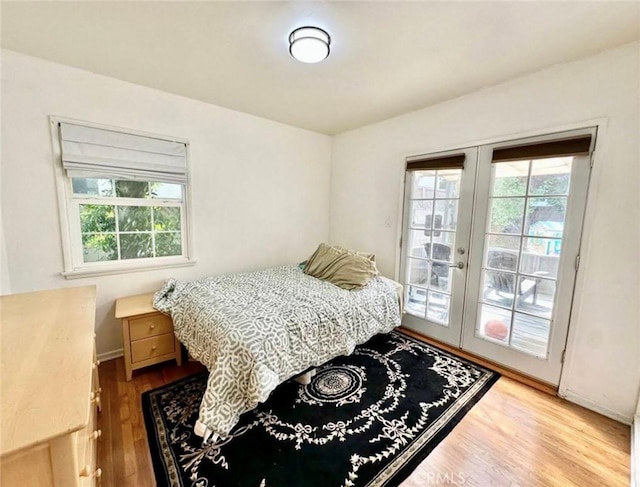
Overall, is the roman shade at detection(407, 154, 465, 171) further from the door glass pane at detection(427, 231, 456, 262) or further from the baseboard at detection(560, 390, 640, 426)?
the baseboard at detection(560, 390, 640, 426)

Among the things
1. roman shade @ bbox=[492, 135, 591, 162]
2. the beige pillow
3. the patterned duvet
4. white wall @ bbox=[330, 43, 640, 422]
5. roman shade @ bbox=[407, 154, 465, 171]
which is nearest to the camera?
the patterned duvet

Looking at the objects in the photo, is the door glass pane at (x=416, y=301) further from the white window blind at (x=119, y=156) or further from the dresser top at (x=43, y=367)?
the dresser top at (x=43, y=367)

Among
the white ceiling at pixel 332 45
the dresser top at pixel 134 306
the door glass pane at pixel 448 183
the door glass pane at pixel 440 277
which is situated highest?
the white ceiling at pixel 332 45

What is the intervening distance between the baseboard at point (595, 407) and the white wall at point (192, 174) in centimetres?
286

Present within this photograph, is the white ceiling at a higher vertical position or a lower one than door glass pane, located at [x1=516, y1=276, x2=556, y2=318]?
higher

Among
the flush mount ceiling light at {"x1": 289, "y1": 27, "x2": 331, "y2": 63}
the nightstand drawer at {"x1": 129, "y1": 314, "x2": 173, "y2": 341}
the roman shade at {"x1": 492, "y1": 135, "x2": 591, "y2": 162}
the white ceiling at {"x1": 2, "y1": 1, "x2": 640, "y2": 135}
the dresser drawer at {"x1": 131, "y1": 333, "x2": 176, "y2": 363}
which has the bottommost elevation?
the dresser drawer at {"x1": 131, "y1": 333, "x2": 176, "y2": 363}

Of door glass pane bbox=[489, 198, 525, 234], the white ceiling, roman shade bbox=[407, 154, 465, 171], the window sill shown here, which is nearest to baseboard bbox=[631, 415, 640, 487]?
door glass pane bbox=[489, 198, 525, 234]

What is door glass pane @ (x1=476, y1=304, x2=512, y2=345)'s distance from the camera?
2.35m

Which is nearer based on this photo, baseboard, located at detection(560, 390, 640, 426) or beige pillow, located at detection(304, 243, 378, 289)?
baseboard, located at detection(560, 390, 640, 426)

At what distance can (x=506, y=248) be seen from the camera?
229 centimetres

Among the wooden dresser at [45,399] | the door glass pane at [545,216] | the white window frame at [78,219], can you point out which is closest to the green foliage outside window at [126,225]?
the white window frame at [78,219]

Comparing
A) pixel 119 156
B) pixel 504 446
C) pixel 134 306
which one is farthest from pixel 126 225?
pixel 504 446

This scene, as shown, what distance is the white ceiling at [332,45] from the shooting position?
58.3 inches

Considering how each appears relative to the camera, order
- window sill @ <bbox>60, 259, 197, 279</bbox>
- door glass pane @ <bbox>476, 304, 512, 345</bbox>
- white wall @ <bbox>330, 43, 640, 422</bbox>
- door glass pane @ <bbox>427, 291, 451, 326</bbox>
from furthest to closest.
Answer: door glass pane @ <bbox>427, 291, 451, 326</bbox>
door glass pane @ <bbox>476, 304, 512, 345</bbox>
window sill @ <bbox>60, 259, 197, 279</bbox>
white wall @ <bbox>330, 43, 640, 422</bbox>
